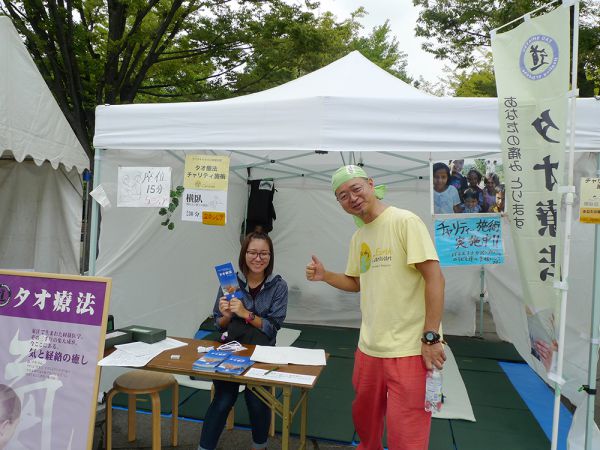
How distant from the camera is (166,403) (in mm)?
3166

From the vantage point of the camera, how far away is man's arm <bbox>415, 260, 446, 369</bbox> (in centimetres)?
163

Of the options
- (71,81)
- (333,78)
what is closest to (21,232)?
(71,81)

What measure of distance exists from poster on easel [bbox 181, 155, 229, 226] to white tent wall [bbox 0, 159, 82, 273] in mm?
1933

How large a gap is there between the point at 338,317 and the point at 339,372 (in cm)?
170

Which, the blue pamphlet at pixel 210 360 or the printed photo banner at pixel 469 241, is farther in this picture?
the printed photo banner at pixel 469 241

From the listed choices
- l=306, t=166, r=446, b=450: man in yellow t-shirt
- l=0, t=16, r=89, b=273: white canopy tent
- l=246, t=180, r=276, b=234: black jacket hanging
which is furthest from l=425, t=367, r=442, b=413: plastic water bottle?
l=246, t=180, r=276, b=234: black jacket hanging

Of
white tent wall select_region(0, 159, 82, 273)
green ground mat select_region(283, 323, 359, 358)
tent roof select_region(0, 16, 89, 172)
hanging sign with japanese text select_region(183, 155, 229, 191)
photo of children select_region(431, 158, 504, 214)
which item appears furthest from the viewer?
green ground mat select_region(283, 323, 359, 358)

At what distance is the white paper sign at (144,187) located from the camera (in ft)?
9.55

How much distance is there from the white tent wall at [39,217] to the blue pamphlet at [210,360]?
2.68 meters

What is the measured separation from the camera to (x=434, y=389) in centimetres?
165

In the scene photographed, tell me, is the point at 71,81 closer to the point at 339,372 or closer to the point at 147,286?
the point at 147,286

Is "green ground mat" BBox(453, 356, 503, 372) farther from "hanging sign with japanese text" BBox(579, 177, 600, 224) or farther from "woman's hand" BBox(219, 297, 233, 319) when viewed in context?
"woman's hand" BBox(219, 297, 233, 319)

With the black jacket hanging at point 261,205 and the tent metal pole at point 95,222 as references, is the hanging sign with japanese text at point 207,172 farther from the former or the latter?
the black jacket hanging at point 261,205

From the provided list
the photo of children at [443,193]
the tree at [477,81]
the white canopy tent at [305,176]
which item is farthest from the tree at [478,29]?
the photo of children at [443,193]
